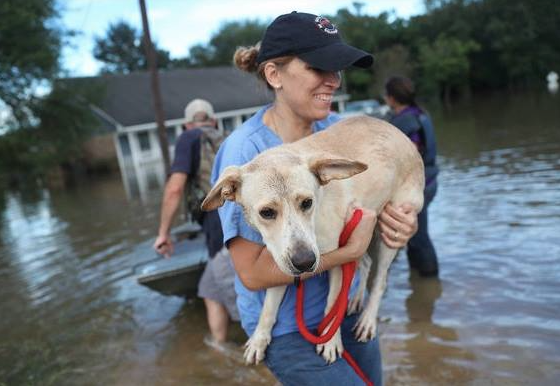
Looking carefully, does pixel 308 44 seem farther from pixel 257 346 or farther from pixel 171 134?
pixel 171 134

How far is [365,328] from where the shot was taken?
8.86 ft

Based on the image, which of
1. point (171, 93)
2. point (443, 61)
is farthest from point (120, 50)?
point (443, 61)

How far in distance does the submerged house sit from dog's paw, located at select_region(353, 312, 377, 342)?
24545mm

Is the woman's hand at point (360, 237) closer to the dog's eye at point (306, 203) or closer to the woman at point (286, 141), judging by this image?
the woman at point (286, 141)

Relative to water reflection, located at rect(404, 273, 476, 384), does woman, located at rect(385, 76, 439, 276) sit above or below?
above

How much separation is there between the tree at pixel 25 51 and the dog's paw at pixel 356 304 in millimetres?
26398

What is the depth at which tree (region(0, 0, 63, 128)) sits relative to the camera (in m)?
24.4

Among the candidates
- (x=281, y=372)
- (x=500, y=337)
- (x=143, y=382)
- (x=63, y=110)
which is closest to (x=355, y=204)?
(x=281, y=372)

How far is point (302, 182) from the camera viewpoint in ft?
7.02

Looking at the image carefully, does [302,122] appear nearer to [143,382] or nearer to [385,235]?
[385,235]

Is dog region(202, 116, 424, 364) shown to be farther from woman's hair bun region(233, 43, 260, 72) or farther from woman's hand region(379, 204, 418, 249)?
woman's hair bun region(233, 43, 260, 72)

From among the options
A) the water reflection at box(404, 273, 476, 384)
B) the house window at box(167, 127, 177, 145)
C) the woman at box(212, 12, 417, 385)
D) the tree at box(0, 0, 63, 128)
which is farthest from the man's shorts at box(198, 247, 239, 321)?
the house window at box(167, 127, 177, 145)

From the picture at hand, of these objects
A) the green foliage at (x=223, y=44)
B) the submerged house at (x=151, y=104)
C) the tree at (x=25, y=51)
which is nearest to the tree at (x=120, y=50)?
the green foliage at (x=223, y=44)

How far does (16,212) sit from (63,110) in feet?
35.1
